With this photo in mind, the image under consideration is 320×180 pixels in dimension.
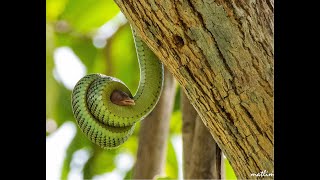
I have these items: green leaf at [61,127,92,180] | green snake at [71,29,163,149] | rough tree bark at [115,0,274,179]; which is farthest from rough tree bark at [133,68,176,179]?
rough tree bark at [115,0,274,179]

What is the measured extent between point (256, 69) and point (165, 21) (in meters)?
0.19

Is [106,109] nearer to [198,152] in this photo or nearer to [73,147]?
[198,152]

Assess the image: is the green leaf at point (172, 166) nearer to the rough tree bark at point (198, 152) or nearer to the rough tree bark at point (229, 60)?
the rough tree bark at point (198, 152)

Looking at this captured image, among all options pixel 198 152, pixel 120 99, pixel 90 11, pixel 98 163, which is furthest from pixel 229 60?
pixel 98 163

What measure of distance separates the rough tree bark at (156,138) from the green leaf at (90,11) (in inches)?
13.2

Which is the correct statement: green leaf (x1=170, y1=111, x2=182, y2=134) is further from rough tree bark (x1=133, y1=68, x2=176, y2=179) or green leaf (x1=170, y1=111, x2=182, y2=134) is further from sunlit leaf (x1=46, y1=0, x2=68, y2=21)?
sunlit leaf (x1=46, y1=0, x2=68, y2=21)

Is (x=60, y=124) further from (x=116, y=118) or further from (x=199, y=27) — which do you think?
(x=199, y=27)

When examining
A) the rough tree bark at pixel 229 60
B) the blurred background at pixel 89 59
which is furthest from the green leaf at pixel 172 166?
the rough tree bark at pixel 229 60

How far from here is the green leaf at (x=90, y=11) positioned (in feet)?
7.79

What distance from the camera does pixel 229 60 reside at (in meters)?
1.27

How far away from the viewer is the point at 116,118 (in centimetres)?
150

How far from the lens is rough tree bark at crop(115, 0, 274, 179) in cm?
127

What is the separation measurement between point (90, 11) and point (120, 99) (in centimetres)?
93

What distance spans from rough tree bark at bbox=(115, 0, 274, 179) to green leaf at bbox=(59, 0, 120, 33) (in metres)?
1.09
